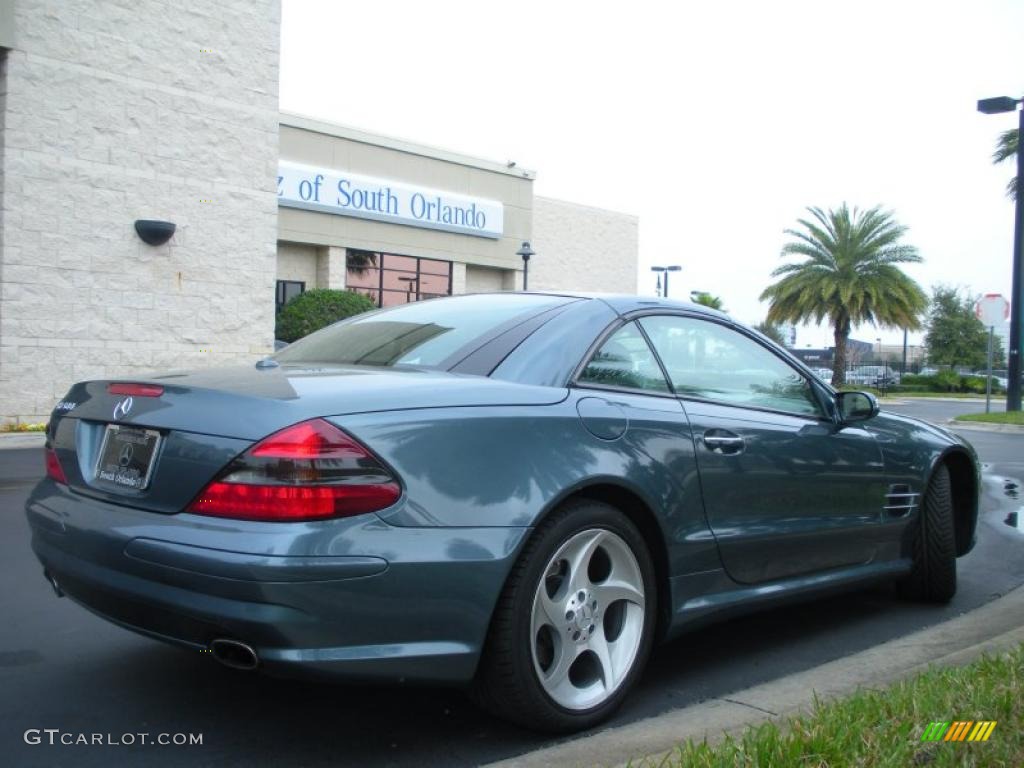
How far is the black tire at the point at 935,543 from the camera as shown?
16.6 feet

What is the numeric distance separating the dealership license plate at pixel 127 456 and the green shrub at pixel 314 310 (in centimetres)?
1971

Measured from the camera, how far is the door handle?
152 inches

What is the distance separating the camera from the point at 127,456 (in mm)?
3170

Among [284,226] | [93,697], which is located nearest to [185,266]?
[284,226]

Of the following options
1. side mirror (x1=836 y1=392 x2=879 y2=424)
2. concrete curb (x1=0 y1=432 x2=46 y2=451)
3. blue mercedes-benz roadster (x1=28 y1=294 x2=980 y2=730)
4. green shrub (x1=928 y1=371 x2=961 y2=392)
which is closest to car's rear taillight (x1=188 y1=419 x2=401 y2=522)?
blue mercedes-benz roadster (x1=28 y1=294 x2=980 y2=730)

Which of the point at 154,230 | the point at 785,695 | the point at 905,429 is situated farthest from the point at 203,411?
the point at 154,230

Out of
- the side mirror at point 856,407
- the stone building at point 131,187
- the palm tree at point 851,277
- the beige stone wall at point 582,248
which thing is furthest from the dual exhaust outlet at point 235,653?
the palm tree at point 851,277

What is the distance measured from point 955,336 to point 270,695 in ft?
187

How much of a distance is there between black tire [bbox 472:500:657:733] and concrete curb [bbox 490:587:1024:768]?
Answer: 100 mm

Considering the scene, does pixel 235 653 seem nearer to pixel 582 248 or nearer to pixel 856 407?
pixel 856 407

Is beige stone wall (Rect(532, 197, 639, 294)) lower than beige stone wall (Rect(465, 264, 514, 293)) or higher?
higher

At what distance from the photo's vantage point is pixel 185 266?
15242mm

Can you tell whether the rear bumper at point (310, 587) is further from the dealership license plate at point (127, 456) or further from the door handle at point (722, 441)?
the door handle at point (722, 441)

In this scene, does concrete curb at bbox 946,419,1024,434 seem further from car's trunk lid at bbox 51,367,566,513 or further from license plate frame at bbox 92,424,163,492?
license plate frame at bbox 92,424,163,492
